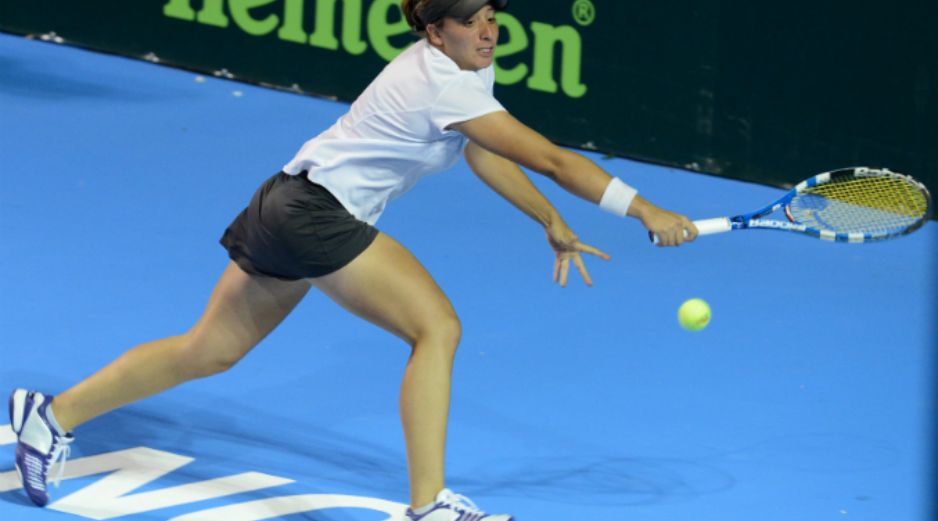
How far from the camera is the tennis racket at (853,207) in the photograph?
5.39m

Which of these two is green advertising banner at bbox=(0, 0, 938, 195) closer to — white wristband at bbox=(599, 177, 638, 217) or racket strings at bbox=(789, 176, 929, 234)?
racket strings at bbox=(789, 176, 929, 234)

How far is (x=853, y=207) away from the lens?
580 centimetres

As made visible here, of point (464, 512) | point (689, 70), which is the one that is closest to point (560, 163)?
point (464, 512)

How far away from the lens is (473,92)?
16.0ft

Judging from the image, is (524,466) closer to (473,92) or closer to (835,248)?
(473,92)

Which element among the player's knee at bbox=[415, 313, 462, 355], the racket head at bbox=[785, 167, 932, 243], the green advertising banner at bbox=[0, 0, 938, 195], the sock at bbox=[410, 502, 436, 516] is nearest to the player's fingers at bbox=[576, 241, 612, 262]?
the player's knee at bbox=[415, 313, 462, 355]

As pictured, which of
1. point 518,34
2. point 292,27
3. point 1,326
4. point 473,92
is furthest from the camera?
point 292,27

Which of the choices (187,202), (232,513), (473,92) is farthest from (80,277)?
(473,92)

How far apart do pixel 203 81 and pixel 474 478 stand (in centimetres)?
555

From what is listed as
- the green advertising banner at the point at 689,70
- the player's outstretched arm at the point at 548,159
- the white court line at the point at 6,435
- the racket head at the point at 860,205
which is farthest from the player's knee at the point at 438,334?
the green advertising banner at the point at 689,70

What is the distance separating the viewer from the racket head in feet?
17.9

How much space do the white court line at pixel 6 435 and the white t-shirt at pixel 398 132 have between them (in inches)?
54.9

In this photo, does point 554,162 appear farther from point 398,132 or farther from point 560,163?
point 398,132

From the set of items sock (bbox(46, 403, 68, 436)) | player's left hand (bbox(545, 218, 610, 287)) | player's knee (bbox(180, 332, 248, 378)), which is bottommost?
sock (bbox(46, 403, 68, 436))
